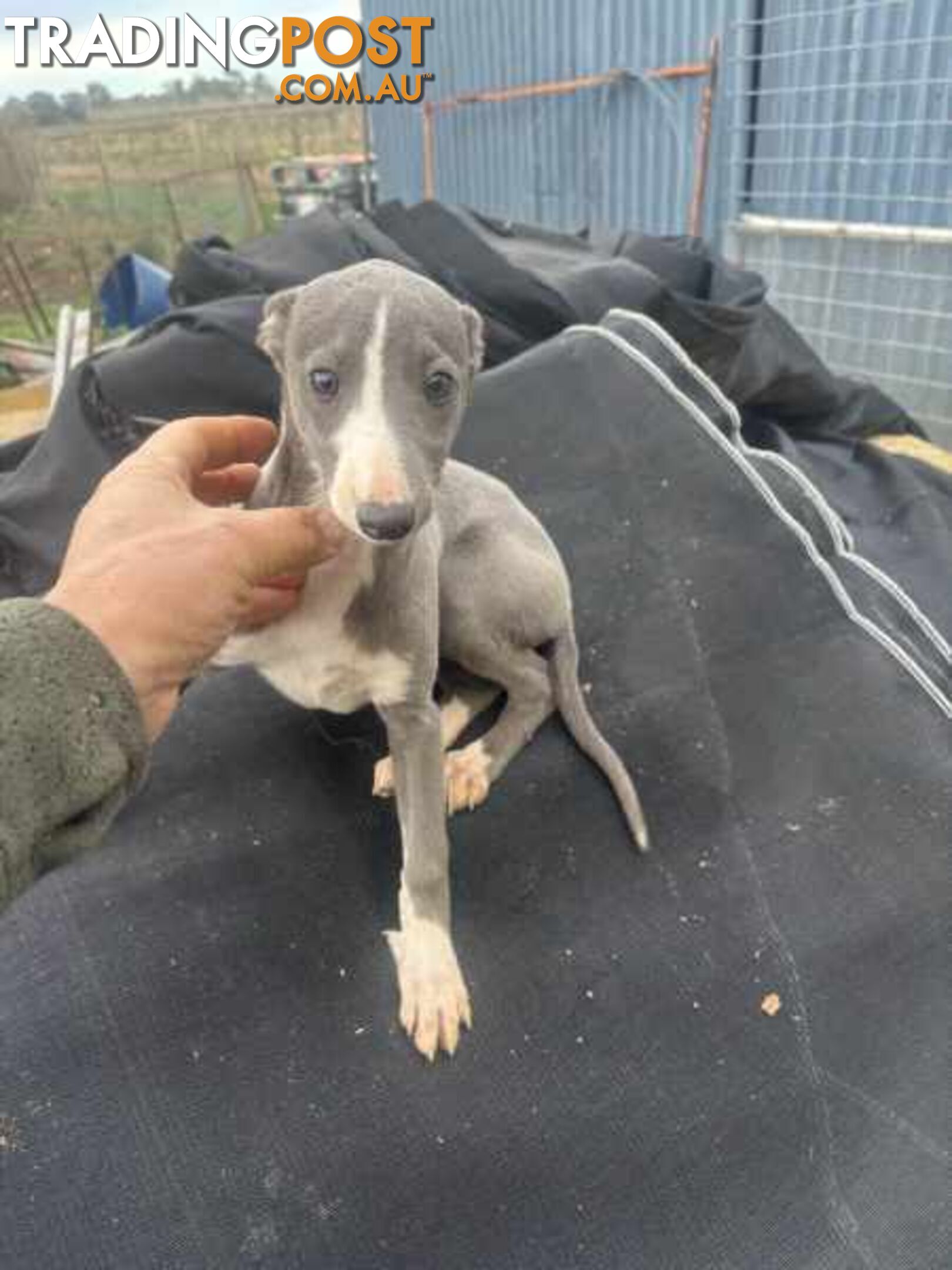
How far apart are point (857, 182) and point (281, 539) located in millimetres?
4915

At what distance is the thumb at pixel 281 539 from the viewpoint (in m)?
1.28

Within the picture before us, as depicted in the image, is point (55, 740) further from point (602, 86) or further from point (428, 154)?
point (428, 154)

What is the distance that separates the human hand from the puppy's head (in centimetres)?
12

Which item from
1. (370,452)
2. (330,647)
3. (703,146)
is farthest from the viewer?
(703,146)

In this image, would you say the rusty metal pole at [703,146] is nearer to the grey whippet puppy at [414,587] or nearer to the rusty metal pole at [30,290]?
the grey whippet puppy at [414,587]

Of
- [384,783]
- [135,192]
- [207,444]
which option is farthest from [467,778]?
[135,192]

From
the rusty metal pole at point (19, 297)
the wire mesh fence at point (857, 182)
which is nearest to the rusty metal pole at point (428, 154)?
the rusty metal pole at point (19, 297)

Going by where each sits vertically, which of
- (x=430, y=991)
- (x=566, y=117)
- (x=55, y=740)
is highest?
(x=566, y=117)

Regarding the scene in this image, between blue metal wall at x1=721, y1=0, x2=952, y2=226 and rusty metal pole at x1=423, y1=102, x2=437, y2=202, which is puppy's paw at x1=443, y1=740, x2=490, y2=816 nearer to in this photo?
blue metal wall at x1=721, y1=0, x2=952, y2=226

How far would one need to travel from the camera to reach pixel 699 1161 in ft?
4.32

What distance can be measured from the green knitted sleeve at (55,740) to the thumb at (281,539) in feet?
0.87

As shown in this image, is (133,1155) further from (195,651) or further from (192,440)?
(192,440)

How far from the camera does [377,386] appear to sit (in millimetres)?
1247

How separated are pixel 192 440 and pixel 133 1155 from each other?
1.08 meters
